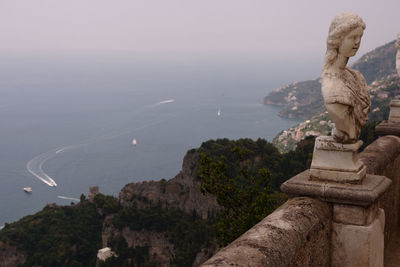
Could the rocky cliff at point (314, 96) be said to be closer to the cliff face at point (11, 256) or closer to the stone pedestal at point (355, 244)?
the cliff face at point (11, 256)

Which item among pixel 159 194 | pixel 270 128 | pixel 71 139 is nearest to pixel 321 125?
pixel 159 194

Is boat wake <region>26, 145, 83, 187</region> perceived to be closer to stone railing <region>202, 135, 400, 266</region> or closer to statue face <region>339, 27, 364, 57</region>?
stone railing <region>202, 135, 400, 266</region>

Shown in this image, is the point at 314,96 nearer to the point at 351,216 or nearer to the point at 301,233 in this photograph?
the point at 351,216

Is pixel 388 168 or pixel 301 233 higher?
pixel 301 233

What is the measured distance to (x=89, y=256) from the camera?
49.2m

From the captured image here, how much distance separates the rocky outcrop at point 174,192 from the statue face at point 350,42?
149ft

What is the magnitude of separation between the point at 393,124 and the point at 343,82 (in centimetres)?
352

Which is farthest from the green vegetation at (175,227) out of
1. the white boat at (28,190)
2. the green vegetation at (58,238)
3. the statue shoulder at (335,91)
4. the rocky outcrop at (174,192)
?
the white boat at (28,190)

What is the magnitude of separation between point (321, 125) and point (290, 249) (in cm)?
7649

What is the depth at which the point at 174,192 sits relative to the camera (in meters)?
51.2

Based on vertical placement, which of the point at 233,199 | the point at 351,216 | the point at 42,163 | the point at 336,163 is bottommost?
the point at 42,163

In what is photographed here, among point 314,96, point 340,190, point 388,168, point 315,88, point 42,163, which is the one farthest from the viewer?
point 315,88

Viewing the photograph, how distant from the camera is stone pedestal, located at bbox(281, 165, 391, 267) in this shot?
3.49 m

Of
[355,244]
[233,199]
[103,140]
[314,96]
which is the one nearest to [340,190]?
[355,244]
